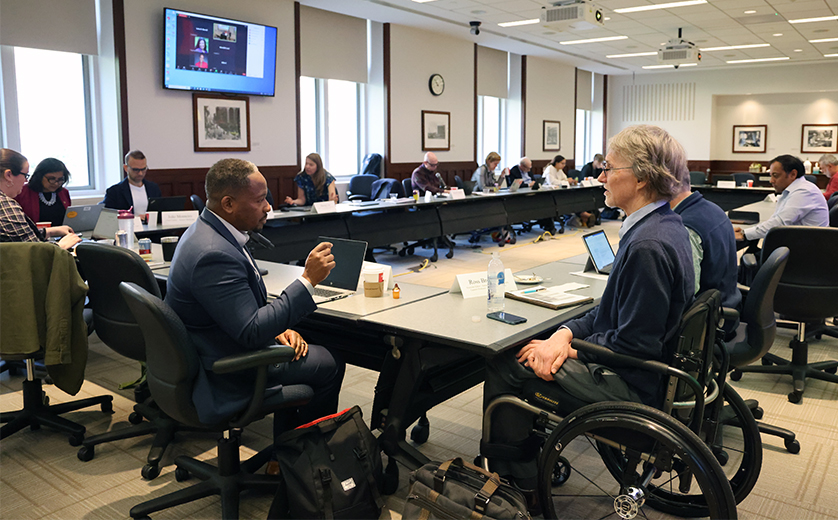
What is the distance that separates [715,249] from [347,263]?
5.03 feet

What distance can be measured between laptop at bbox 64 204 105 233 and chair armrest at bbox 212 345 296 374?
3.12 meters

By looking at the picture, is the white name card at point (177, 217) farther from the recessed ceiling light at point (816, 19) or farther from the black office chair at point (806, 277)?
the recessed ceiling light at point (816, 19)

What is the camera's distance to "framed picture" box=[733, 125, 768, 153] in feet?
51.8

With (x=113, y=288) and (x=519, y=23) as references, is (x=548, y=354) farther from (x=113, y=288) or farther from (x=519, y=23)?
(x=519, y=23)

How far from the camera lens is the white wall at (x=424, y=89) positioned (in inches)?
408

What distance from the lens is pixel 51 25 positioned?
6508 millimetres

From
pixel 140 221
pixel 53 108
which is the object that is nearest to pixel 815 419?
pixel 140 221

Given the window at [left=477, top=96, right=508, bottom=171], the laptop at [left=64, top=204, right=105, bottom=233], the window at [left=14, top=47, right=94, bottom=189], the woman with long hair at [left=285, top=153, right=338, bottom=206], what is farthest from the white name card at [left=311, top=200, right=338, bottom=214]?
the window at [left=477, top=96, right=508, bottom=171]

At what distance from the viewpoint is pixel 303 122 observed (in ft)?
31.8

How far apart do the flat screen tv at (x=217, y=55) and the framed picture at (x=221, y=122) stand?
0.53 ft

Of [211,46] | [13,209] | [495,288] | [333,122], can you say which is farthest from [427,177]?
[495,288]

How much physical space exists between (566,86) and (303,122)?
752 centimetres

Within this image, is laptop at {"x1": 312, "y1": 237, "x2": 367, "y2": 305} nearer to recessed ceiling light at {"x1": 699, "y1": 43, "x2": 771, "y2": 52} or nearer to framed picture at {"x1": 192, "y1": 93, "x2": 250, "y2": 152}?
framed picture at {"x1": 192, "y1": 93, "x2": 250, "y2": 152}

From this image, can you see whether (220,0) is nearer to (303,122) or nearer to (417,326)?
(303,122)
